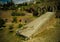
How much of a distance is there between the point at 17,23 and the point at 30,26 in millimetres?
159

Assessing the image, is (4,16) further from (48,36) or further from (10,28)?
(48,36)

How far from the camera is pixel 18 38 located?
91.3 inches

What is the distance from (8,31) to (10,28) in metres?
0.05

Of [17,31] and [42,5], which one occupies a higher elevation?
[42,5]

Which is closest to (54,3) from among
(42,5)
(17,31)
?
(42,5)

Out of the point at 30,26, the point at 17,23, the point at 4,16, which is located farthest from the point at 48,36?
the point at 4,16

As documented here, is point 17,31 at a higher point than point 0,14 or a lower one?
lower

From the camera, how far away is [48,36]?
2379mm

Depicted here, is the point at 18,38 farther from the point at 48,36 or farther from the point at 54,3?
the point at 54,3

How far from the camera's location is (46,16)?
2588 millimetres

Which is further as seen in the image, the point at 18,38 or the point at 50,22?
the point at 50,22

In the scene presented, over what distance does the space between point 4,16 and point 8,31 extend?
18 centimetres

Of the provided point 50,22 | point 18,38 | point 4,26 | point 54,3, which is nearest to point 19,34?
point 18,38

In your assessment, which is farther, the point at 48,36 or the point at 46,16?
the point at 46,16
